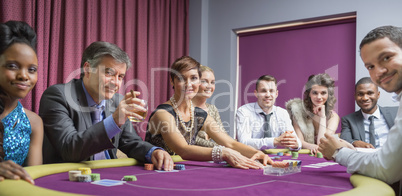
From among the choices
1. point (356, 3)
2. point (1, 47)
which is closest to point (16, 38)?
point (1, 47)

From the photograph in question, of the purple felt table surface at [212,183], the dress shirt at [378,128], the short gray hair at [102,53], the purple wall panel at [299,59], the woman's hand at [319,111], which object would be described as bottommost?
the purple felt table surface at [212,183]

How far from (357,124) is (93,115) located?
2550 millimetres

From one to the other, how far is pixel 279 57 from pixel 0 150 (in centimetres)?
414

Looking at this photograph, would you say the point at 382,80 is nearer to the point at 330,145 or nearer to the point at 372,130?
the point at 330,145

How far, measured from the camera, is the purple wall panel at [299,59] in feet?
14.9

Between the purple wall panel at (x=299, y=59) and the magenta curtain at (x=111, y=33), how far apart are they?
→ 1006mm

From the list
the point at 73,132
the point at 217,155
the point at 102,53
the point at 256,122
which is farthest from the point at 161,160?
the point at 256,122

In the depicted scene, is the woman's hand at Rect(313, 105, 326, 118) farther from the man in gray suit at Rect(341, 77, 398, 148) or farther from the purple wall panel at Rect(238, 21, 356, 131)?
the purple wall panel at Rect(238, 21, 356, 131)

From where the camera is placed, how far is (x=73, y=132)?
1842 mm

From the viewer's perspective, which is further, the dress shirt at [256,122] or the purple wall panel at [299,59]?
the purple wall panel at [299,59]

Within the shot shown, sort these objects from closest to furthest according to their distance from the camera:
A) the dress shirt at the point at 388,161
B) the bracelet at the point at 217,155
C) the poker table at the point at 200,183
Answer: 1. the poker table at the point at 200,183
2. the dress shirt at the point at 388,161
3. the bracelet at the point at 217,155

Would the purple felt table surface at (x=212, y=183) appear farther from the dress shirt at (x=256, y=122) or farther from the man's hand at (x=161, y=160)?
the dress shirt at (x=256, y=122)

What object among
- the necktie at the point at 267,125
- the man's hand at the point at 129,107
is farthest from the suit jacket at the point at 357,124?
the man's hand at the point at 129,107

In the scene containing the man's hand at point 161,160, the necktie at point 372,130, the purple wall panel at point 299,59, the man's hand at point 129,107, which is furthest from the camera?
the purple wall panel at point 299,59
